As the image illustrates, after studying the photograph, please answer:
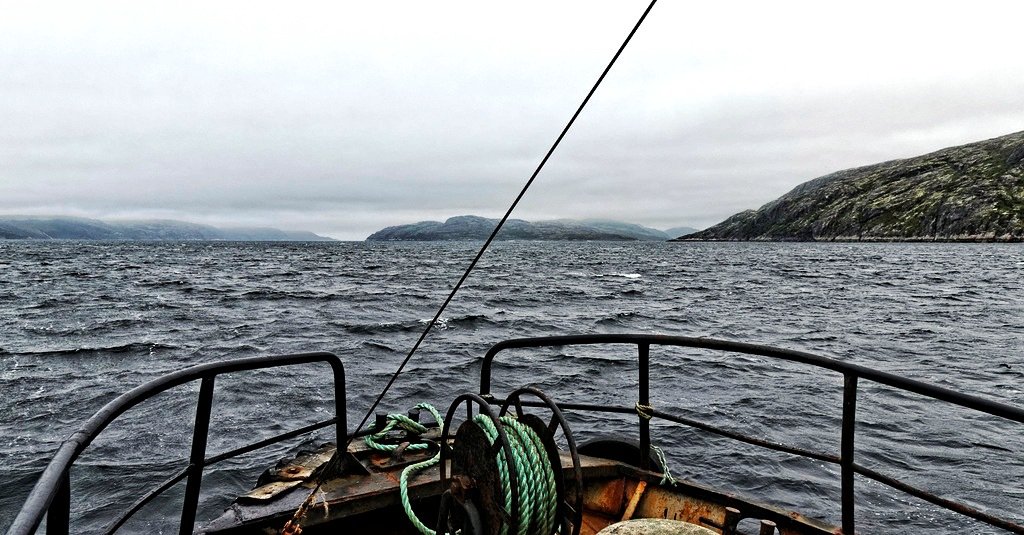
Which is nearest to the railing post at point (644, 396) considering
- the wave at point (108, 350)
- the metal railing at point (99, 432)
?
the metal railing at point (99, 432)

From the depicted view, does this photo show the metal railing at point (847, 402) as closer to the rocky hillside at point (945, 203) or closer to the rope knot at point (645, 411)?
the rope knot at point (645, 411)

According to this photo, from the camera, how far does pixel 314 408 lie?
12.8m

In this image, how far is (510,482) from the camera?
9.54 feet

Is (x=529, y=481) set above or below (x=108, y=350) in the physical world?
above

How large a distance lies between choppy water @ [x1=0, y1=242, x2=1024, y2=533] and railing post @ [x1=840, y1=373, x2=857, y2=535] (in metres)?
5.61

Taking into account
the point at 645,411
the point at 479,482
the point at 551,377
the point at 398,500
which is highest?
the point at 645,411

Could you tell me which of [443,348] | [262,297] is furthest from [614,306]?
[262,297]

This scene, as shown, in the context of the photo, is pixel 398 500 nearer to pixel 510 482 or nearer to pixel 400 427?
pixel 400 427

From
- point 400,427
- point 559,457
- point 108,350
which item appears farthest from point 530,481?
point 108,350

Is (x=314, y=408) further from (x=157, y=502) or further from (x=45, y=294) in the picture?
(x=45, y=294)

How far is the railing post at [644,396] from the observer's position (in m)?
4.27

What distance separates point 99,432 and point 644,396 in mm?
3405

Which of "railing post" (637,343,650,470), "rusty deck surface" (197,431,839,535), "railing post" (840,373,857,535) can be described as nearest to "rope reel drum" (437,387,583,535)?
"rusty deck surface" (197,431,839,535)

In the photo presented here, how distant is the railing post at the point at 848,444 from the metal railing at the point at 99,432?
128 inches
